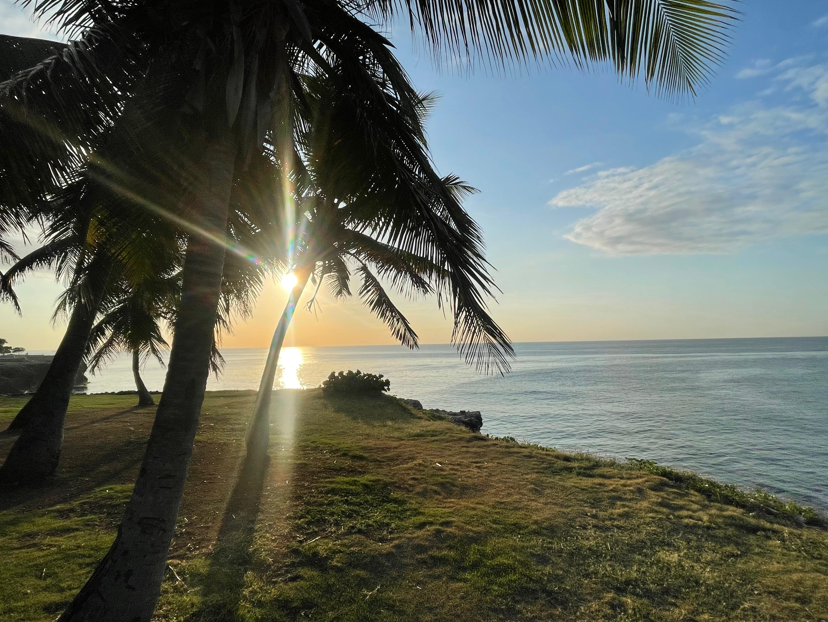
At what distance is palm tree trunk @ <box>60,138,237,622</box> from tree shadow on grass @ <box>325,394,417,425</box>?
10242 mm

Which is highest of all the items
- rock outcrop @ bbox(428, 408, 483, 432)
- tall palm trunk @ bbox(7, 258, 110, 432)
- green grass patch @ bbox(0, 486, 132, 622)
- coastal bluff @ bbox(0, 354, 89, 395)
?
tall palm trunk @ bbox(7, 258, 110, 432)

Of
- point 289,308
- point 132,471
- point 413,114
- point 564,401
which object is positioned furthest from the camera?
point 564,401

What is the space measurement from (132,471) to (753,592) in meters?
8.98

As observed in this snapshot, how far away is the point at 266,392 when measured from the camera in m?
8.79

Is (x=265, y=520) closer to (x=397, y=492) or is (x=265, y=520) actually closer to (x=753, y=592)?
(x=397, y=492)

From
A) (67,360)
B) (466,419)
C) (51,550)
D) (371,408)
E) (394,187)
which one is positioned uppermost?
(394,187)

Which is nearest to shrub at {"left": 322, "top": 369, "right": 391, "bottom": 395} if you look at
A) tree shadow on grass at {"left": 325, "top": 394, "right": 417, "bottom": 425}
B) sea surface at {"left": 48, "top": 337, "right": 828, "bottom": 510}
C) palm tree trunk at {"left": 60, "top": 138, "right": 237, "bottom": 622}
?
tree shadow on grass at {"left": 325, "top": 394, "right": 417, "bottom": 425}

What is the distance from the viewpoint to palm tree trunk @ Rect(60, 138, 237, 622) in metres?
3.19

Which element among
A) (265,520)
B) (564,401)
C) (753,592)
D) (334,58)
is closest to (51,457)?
(265,520)

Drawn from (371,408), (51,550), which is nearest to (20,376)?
(371,408)

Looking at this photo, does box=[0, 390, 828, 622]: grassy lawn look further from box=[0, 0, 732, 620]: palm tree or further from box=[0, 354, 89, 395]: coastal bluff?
box=[0, 354, 89, 395]: coastal bluff

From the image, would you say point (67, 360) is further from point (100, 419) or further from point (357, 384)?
point (357, 384)

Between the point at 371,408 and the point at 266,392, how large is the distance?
7.75 meters

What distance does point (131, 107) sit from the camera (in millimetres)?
3754
